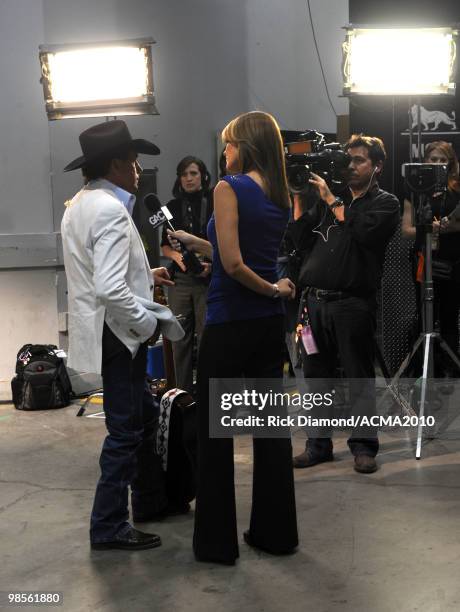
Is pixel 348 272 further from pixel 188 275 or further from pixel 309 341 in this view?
pixel 188 275

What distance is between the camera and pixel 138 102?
5.03 meters

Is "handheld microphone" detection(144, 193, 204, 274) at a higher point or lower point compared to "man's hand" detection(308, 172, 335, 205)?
lower

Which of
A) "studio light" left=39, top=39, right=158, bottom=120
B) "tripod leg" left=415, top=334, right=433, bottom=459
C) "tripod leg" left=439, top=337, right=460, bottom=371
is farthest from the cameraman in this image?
"studio light" left=39, top=39, right=158, bottom=120

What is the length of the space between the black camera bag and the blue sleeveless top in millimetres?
2740

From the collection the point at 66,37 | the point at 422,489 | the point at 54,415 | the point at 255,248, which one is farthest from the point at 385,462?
the point at 66,37

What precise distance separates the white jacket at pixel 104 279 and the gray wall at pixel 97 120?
289 cm

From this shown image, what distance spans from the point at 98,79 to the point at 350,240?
1.91 metres

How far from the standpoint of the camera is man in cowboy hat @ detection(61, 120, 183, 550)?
3.00 metres

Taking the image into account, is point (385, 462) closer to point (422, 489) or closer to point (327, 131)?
point (422, 489)

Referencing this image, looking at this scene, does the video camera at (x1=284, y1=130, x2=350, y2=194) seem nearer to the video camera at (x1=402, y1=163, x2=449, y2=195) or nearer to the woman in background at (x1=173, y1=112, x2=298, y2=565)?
the video camera at (x1=402, y1=163, x2=449, y2=195)

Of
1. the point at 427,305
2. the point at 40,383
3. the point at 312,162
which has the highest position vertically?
the point at 312,162

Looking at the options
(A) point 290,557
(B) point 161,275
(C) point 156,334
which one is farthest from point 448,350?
(C) point 156,334

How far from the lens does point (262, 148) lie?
3.00 metres

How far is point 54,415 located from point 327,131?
397 centimetres
